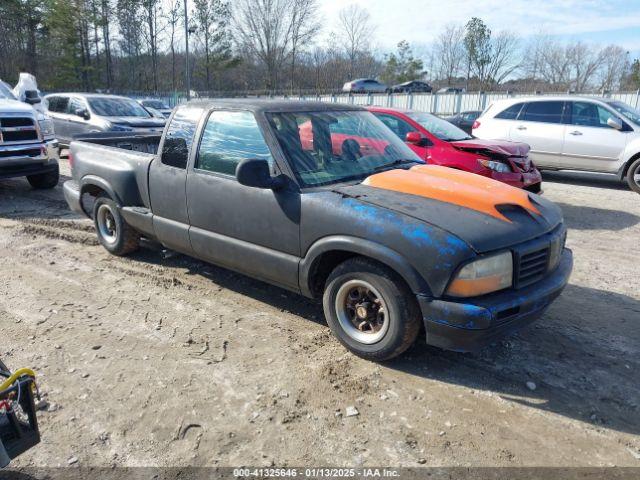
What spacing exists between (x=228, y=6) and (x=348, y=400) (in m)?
59.3

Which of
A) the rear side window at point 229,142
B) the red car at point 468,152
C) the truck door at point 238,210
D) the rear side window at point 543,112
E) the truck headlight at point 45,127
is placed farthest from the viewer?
the rear side window at point 543,112

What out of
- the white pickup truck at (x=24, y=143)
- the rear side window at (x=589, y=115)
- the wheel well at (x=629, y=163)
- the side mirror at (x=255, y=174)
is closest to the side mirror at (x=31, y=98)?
the white pickup truck at (x=24, y=143)

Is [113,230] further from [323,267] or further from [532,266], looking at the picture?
[532,266]

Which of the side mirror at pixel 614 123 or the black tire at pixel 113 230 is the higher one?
the side mirror at pixel 614 123

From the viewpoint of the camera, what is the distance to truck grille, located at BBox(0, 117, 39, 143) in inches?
320

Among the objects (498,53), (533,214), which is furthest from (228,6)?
(533,214)

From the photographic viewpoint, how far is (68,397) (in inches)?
122

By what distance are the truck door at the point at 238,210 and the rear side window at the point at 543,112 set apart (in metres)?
8.63

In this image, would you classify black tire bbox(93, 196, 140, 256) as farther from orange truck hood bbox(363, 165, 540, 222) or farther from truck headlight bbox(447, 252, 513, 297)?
truck headlight bbox(447, 252, 513, 297)

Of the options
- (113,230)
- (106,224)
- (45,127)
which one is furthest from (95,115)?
(113,230)

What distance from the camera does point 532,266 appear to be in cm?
325

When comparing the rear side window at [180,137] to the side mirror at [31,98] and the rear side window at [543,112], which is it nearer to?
the side mirror at [31,98]

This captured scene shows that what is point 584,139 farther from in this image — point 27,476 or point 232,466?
point 27,476

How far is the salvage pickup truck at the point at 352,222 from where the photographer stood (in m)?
3.01
